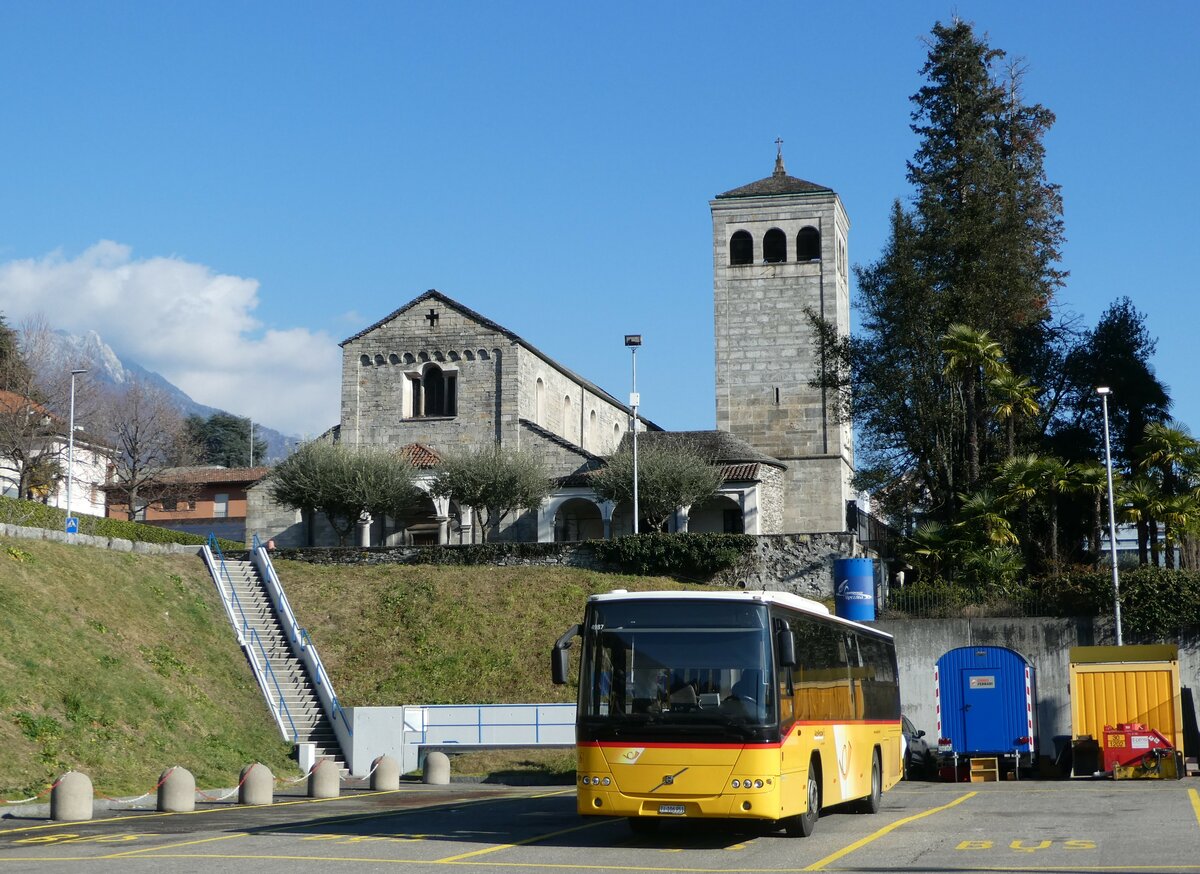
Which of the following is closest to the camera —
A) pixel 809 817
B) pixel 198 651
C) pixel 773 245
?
pixel 809 817

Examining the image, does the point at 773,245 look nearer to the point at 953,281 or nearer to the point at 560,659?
the point at 953,281

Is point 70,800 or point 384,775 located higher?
point 70,800

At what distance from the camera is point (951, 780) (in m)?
29.0

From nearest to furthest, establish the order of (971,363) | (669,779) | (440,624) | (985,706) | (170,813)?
(669,779) → (170,813) → (985,706) → (440,624) → (971,363)

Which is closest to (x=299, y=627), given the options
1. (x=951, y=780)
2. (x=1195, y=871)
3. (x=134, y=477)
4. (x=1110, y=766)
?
(x=951, y=780)

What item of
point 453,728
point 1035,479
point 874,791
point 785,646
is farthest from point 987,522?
point 785,646

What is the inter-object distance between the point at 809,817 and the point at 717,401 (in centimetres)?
4937

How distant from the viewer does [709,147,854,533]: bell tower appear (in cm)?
6338

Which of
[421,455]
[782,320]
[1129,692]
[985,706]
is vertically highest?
[782,320]

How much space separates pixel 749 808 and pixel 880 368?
3529 cm

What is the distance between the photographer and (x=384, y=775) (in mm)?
26312

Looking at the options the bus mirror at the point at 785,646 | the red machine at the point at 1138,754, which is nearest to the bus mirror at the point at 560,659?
the bus mirror at the point at 785,646

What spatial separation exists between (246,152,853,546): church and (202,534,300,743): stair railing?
15257 millimetres

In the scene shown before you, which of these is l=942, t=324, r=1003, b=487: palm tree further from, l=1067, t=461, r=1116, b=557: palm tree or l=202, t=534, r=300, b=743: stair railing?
l=202, t=534, r=300, b=743: stair railing
